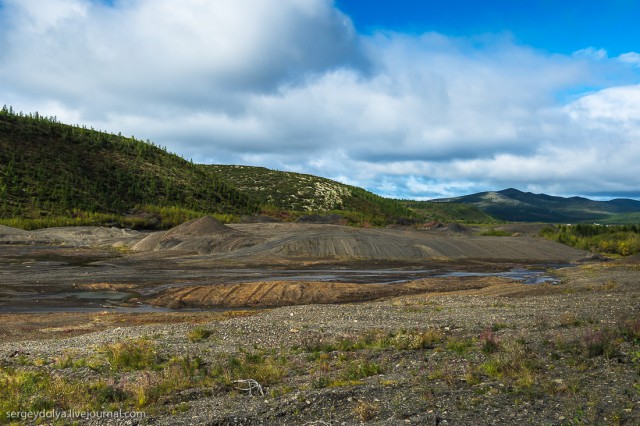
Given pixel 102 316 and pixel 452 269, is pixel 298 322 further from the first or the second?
pixel 452 269

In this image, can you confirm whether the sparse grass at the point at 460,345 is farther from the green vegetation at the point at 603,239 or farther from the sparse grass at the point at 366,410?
the green vegetation at the point at 603,239

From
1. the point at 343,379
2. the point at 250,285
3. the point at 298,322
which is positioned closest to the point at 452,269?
the point at 250,285

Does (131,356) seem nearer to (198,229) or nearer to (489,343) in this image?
(489,343)

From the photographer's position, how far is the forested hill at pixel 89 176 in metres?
91.8

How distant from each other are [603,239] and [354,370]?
8179 cm

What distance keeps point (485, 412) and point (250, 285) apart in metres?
27.4

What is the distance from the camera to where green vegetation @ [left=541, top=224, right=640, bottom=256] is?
76.4 metres

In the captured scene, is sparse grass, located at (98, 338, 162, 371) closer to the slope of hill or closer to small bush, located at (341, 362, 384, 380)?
small bush, located at (341, 362, 384, 380)

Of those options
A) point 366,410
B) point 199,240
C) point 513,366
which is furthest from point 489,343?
point 199,240

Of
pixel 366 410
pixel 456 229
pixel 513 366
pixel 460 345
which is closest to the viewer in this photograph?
pixel 366 410

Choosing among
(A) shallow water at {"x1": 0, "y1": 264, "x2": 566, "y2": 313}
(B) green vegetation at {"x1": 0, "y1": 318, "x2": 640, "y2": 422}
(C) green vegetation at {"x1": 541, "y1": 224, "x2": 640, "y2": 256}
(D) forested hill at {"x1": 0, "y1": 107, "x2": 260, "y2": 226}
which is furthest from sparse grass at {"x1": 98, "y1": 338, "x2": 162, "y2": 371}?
(D) forested hill at {"x1": 0, "y1": 107, "x2": 260, "y2": 226}

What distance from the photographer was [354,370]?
1392cm

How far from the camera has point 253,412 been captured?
36.1 ft

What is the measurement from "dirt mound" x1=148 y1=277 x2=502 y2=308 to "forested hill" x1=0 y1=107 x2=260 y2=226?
63.1m
